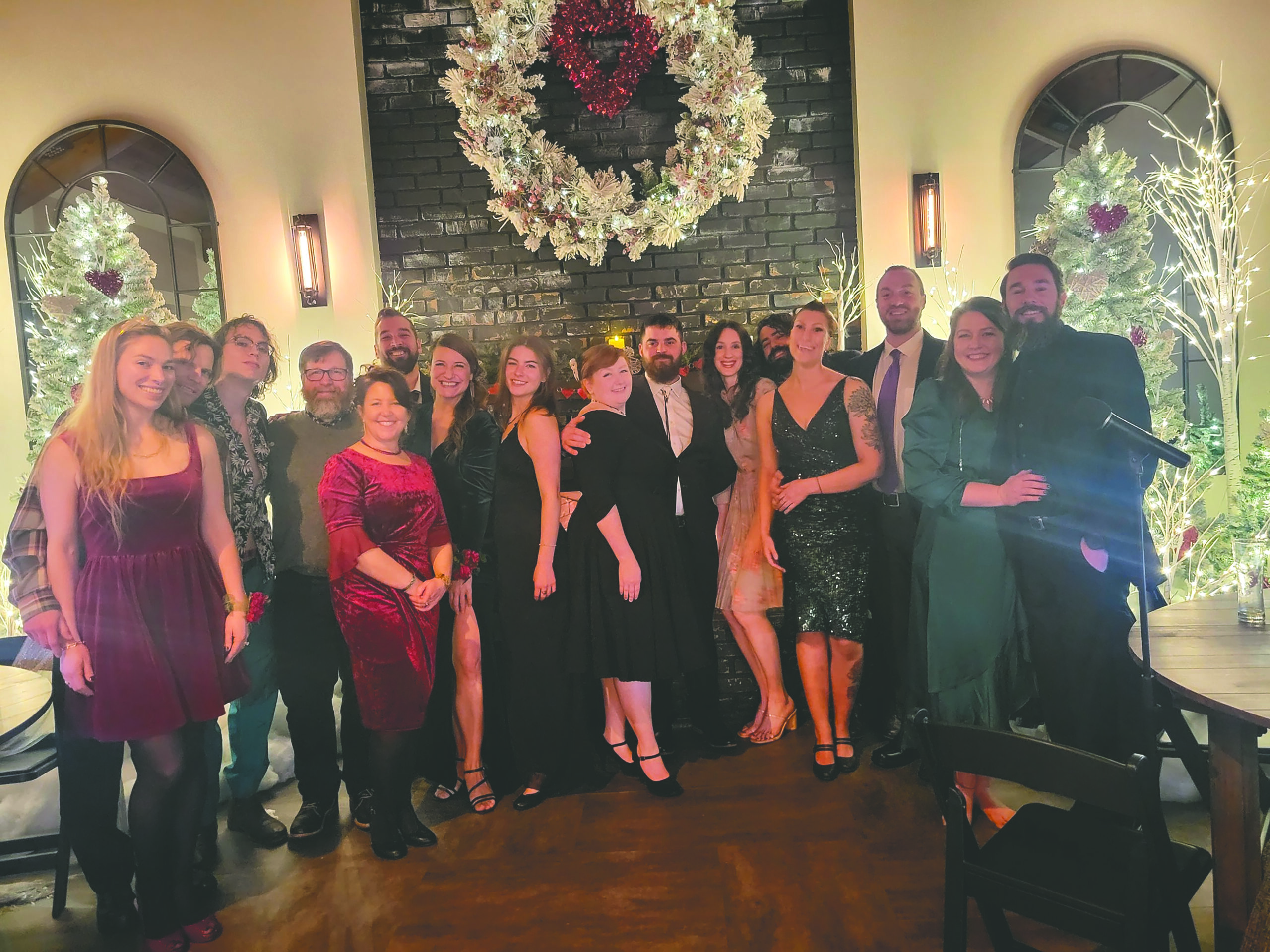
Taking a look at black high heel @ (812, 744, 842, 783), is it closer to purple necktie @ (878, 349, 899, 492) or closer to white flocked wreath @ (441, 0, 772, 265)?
purple necktie @ (878, 349, 899, 492)

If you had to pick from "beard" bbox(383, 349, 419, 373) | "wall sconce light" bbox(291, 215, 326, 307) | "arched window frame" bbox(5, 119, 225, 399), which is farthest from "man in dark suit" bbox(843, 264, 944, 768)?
"arched window frame" bbox(5, 119, 225, 399)

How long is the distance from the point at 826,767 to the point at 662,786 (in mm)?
605

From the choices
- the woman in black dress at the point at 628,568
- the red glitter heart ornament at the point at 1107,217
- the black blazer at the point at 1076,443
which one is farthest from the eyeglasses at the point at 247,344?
the red glitter heart ornament at the point at 1107,217

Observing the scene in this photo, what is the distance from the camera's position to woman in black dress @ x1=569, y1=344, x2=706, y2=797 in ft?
9.34

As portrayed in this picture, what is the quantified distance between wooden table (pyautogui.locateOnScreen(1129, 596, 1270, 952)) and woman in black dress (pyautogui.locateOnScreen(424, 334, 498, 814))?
2.01 m

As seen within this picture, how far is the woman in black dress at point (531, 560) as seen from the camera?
2809 millimetres

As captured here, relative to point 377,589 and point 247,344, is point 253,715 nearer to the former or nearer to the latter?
point 377,589

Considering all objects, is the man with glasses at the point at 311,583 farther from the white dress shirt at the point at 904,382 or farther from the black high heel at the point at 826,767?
the white dress shirt at the point at 904,382

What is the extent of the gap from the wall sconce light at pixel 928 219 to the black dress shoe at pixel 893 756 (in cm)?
268

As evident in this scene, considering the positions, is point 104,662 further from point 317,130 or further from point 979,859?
point 317,130

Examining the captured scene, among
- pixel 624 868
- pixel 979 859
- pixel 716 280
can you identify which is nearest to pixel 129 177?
pixel 716 280

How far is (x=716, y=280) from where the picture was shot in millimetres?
4633

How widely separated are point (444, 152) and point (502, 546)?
278cm

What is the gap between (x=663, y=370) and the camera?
3203mm
